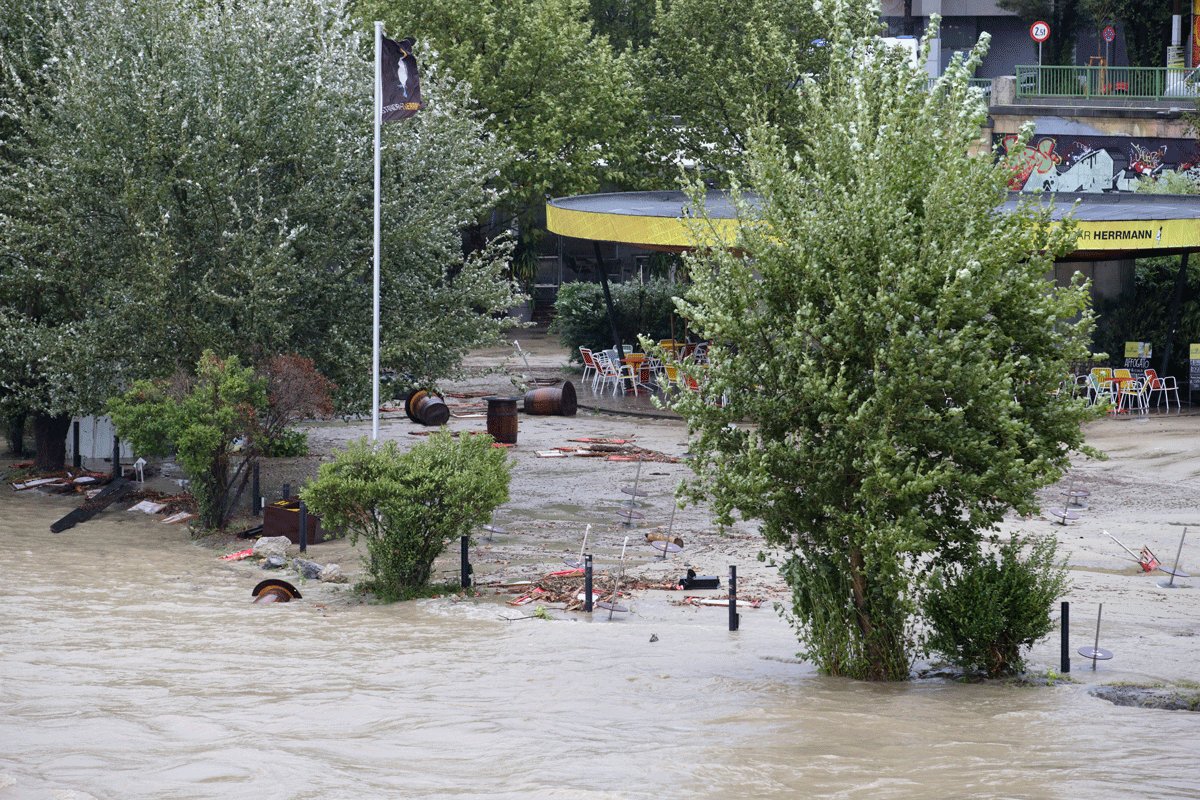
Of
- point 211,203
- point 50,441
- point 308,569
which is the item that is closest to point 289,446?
point 50,441

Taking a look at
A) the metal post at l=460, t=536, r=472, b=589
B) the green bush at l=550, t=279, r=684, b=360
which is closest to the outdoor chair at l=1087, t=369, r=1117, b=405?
the green bush at l=550, t=279, r=684, b=360

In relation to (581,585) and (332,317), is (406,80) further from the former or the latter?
(581,585)

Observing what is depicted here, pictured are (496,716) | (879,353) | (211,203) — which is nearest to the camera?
(496,716)

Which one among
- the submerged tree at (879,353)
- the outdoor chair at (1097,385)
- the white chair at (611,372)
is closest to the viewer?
the submerged tree at (879,353)

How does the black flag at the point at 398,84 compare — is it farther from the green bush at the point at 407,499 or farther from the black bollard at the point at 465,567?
the black bollard at the point at 465,567

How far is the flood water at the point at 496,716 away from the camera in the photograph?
26.2 ft

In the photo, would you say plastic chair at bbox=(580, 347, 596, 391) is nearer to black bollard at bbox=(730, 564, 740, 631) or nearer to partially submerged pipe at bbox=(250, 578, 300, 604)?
partially submerged pipe at bbox=(250, 578, 300, 604)

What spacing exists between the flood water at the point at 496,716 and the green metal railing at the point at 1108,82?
35.0m

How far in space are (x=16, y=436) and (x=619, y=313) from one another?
43.5 ft

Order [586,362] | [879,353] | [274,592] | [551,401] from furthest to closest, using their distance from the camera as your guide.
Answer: [586,362] < [551,401] < [274,592] < [879,353]

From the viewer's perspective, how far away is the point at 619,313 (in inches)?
1275

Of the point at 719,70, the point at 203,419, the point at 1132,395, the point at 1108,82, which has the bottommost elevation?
the point at 203,419

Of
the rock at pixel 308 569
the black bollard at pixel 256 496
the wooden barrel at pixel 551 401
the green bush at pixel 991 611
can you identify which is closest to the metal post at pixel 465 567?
the rock at pixel 308 569

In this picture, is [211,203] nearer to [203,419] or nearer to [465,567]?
[203,419]
